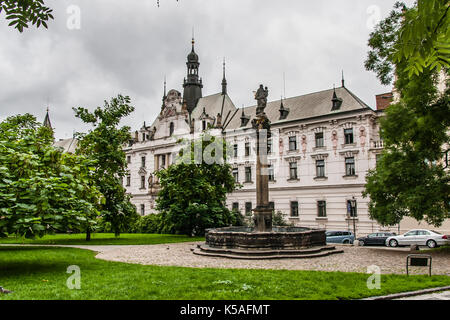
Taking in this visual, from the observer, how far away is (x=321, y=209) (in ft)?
127

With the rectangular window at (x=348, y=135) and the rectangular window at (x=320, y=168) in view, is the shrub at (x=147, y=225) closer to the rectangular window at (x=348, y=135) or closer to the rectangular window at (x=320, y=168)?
the rectangular window at (x=320, y=168)

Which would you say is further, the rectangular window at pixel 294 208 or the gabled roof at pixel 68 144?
the gabled roof at pixel 68 144

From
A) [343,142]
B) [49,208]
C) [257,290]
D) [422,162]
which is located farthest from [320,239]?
[343,142]

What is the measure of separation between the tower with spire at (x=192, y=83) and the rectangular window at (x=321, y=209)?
93.5ft

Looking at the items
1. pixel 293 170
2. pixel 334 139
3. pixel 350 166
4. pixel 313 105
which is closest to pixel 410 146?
pixel 350 166

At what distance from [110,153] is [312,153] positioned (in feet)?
69.0

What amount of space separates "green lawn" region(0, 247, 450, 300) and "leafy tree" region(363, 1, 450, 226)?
854 centimetres

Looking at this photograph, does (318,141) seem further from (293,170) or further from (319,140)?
(293,170)

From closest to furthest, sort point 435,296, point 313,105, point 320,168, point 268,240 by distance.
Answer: point 435,296 < point 268,240 < point 320,168 < point 313,105

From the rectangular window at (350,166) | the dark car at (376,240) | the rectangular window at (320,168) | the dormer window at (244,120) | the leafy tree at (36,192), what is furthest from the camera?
the dormer window at (244,120)

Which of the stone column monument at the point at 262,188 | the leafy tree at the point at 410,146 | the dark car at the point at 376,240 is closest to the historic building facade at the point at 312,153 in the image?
the dark car at the point at 376,240

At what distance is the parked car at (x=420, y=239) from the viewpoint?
26.0 metres

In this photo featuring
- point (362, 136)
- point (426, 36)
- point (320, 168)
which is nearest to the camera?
point (426, 36)
